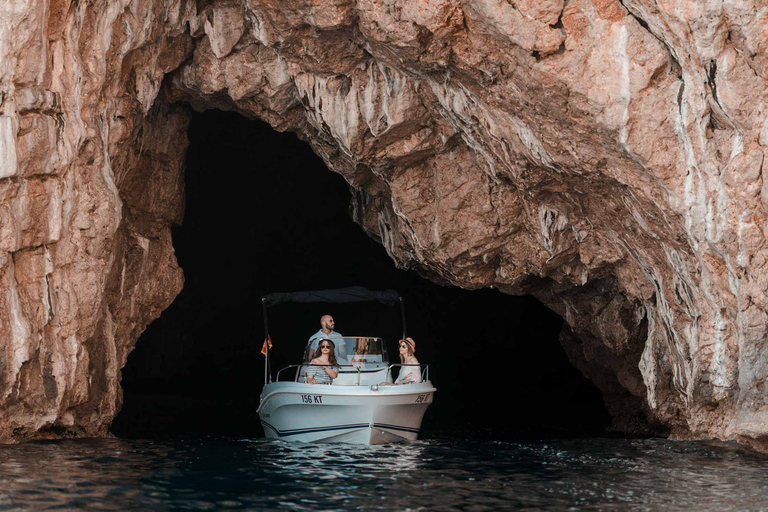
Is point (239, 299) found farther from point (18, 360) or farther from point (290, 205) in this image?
point (18, 360)

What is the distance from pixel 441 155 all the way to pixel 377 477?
20.9ft

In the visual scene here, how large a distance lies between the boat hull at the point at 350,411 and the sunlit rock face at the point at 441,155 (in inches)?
113

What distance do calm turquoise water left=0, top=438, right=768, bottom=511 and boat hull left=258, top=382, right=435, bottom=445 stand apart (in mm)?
367

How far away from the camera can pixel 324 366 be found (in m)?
13.6

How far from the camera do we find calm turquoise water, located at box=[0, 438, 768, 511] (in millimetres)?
8086

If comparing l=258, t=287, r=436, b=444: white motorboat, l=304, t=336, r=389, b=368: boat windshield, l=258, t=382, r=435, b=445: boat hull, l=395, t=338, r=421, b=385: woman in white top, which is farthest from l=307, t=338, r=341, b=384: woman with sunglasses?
l=395, t=338, r=421, b=385: woman in white top

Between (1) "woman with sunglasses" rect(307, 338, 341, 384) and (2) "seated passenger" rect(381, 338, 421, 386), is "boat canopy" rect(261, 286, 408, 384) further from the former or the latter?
(1) "woman with sunglasses" rect(307, 338, 341, 384)

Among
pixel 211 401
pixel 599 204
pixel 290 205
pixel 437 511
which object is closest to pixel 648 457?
pixel 599 204

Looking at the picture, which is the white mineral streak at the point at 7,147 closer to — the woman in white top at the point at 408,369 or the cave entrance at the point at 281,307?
the woman in white top at the point at 408,369

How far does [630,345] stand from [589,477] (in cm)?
675

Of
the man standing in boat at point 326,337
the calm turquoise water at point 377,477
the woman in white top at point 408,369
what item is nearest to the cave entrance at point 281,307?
the man standing in boat at point 326,337

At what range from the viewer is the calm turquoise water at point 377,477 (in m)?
8.09

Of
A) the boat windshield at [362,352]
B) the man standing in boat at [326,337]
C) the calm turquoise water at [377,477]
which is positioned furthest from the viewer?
the boat windshield at [362,352]

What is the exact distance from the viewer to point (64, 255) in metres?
12.3
